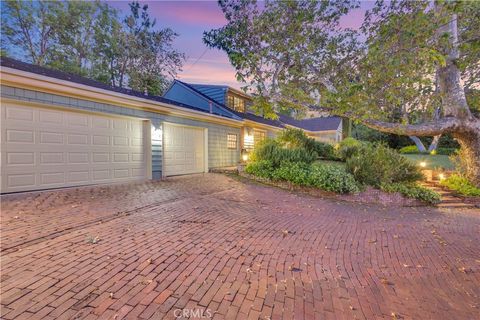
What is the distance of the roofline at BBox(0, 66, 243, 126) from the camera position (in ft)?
17.1

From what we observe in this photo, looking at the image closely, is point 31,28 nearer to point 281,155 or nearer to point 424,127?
point 281,155

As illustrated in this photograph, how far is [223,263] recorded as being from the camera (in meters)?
2.82

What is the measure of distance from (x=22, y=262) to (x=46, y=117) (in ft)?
15.5

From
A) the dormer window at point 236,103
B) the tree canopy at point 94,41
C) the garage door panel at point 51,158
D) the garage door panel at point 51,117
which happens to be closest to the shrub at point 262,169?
the garage door panel at point 51,158

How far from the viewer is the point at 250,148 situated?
14797mm

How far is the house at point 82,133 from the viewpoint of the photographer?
537cm

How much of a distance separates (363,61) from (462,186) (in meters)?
6.07

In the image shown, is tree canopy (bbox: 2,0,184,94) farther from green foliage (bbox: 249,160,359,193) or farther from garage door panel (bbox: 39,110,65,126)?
green foliage (bbox: 249,160,359,193)

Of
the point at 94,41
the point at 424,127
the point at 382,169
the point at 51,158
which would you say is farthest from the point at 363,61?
Answer: the point at 94,41

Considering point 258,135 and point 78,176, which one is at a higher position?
point 258,135

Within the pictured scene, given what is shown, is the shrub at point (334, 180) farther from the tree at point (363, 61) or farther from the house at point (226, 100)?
the house at point (226, 100)

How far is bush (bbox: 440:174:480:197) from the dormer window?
12106 mm

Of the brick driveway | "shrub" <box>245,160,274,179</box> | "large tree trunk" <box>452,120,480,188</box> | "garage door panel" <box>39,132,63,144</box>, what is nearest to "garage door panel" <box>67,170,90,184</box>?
"garage door panel" <box>39,132,63,144</box>

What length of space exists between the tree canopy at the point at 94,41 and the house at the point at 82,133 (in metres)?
13.9
